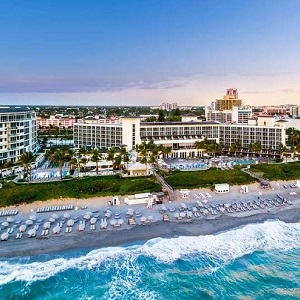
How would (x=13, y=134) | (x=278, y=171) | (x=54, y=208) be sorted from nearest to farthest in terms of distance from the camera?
1. (x=54, y=208)
2. (x=278, y=171)
3. (x=13, y=134)

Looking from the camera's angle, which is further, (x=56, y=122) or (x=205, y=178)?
(x=56, y=122)

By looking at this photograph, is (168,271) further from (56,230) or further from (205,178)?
(205,178)

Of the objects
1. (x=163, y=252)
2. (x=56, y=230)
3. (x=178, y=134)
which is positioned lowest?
(x=163, y=252)

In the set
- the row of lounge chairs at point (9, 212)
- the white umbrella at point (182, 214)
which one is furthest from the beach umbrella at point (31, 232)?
the white umbrella at point (182, 214)

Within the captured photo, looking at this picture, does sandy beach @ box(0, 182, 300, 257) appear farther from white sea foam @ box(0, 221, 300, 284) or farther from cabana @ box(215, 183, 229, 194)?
white sea foam @ box(0, 221, 300, 284)

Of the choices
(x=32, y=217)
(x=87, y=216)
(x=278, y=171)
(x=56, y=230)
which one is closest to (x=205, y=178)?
(x=278, y=171)

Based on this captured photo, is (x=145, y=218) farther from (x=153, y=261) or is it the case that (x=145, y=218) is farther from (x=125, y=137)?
(x=125, y=137)
